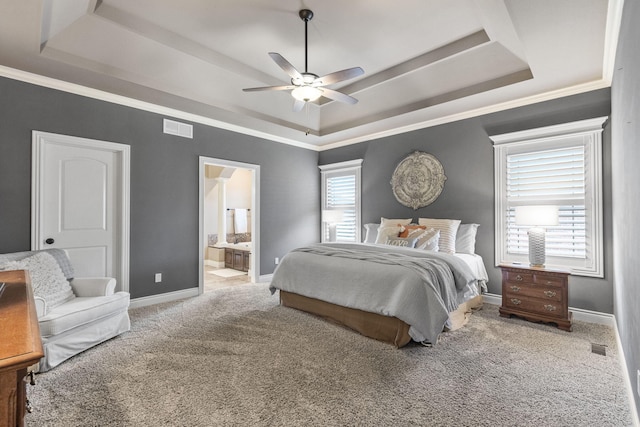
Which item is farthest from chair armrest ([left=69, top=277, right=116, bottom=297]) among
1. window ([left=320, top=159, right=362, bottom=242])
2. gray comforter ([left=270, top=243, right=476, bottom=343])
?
window ([left=320, top=159, right=362, bottom=242])

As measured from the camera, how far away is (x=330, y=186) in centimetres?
654

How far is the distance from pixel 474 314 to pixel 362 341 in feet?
5.54

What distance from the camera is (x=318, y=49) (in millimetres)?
3611

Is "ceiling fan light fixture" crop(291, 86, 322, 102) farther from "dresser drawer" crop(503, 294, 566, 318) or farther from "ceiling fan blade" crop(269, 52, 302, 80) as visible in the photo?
"dresser drawer" crop(503, 294, 566, 318)

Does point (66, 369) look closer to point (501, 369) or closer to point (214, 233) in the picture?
point (501, 369)

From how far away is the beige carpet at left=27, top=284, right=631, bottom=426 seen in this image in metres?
1.90

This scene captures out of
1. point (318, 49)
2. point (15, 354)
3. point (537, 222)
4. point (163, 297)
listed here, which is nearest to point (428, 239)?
point (537, 222)

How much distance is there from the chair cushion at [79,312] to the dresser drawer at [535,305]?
4.18 meters

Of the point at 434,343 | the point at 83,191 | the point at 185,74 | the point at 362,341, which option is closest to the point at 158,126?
the point at 185,74

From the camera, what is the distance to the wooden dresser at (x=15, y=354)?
2.54 ft

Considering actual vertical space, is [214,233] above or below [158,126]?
below

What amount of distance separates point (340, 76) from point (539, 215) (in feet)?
8.55

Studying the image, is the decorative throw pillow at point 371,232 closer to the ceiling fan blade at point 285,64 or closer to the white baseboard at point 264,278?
the white baseboard at point 264,278

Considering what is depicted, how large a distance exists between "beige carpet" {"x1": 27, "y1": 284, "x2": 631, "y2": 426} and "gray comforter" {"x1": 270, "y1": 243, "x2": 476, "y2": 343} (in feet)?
1.07
